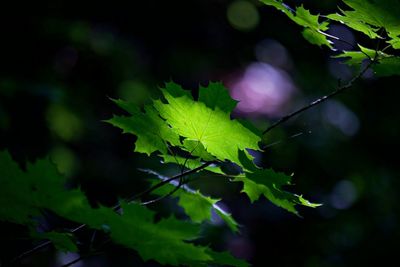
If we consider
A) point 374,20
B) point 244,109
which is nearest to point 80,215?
point 374,20

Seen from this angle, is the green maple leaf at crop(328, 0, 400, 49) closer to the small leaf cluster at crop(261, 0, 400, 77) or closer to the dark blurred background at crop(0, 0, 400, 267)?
the small leaf cluster at crop(261, 0, 400, 77)

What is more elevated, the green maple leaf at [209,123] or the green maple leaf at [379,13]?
the green maple leaf at [379,13]

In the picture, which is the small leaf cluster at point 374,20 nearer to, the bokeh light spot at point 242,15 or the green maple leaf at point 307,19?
the green maple leaf at point 307,19

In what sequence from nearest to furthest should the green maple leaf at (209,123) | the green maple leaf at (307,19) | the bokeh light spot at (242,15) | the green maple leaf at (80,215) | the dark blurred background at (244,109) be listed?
the green maple leaf at (80,215), the green maple leaf at (209,123), the green maple leaf at (307,19), the dark blurred background at (244,109), the bokeh light spot at (242,15)

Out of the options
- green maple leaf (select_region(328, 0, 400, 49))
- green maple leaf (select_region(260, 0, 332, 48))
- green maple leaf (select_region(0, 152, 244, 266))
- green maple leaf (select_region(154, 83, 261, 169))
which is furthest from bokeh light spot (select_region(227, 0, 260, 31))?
green maple leaf (select_region(0, 152, 244, 266))

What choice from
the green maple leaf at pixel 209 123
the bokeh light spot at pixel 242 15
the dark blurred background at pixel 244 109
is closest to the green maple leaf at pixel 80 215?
the green maple leaf at pixel 209 123
